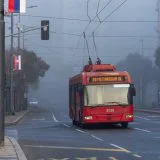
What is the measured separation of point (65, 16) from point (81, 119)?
216 ft

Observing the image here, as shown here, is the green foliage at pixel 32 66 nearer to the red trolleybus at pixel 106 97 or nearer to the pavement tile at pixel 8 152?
the red trolleybus at pixel 106 97

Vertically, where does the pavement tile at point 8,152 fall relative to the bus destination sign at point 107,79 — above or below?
below

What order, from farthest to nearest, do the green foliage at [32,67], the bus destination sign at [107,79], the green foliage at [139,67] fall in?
the green foliage at [139,67], the green foliage at [32,67], the bus destination sign at [107,79]

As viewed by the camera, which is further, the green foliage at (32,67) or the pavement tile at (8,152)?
the green foliage at (32,67)

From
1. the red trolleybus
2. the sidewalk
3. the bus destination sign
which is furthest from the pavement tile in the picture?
the bus destination sign

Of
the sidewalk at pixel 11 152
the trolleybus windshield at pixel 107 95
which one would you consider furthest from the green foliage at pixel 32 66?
the sidewalk at pixel 11 152

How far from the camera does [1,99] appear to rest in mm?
21141

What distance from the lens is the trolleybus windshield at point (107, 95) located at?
3272 cm

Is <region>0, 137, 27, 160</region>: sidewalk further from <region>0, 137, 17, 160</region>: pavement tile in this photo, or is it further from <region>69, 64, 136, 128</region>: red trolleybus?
<region>69, 64, 136, 128</region>: red trolleybus

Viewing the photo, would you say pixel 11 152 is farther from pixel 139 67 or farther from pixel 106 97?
pixel 139 67

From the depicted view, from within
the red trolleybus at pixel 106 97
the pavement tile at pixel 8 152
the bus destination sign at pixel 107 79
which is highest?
the bus destination sign at pixel 107 79

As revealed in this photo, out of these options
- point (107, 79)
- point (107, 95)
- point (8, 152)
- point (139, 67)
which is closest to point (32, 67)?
point (139, 67)

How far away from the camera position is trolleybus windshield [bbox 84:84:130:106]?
3272cm

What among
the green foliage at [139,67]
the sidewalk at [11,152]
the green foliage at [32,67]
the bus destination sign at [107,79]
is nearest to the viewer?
the sidewalk at [11,152]
